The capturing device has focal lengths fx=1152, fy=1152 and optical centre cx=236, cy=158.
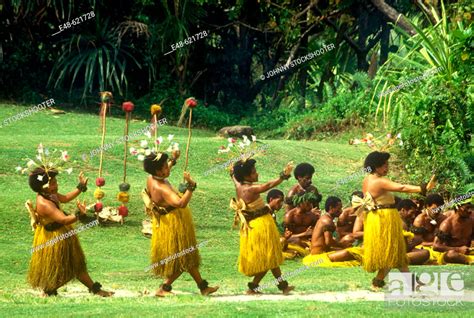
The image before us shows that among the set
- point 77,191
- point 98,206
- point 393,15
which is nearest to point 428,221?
point 98,206

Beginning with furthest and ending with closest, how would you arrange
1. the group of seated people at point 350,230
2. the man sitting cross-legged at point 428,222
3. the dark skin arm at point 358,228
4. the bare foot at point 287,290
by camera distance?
the man sitting cross-legged at point 428,222, the dark skin arm at point 358,228, the group of seated people at point 350,230, the bare foot at point 287,290

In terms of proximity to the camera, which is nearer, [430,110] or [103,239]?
[103,239]

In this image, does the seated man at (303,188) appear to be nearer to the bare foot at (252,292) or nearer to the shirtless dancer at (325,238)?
the shirtless dancer at (325,238)

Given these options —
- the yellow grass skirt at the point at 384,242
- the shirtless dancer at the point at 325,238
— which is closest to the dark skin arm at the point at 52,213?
the yellow grass skirt at the point at 384,242

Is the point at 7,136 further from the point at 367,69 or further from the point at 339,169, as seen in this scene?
the point at 367,69

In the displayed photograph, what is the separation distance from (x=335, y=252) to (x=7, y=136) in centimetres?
838

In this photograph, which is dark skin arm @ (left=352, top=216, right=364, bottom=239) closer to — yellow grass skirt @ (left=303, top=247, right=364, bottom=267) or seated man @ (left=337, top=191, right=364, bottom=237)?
yellow grass skirt @ (left=303, top=247, right=364, bottom=267)

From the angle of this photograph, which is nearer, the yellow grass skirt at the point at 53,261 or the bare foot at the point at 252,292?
the yellow grass skirt at the point at 53,261

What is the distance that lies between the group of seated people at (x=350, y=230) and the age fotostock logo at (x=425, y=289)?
43.7 inches

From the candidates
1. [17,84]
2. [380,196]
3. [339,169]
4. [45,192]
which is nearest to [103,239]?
[45,192]

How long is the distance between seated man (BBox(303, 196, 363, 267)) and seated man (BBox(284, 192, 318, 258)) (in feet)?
1.61

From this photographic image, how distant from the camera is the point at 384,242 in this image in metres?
10.7

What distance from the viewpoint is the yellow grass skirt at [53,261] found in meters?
10.4

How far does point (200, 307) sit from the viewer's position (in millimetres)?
9281
